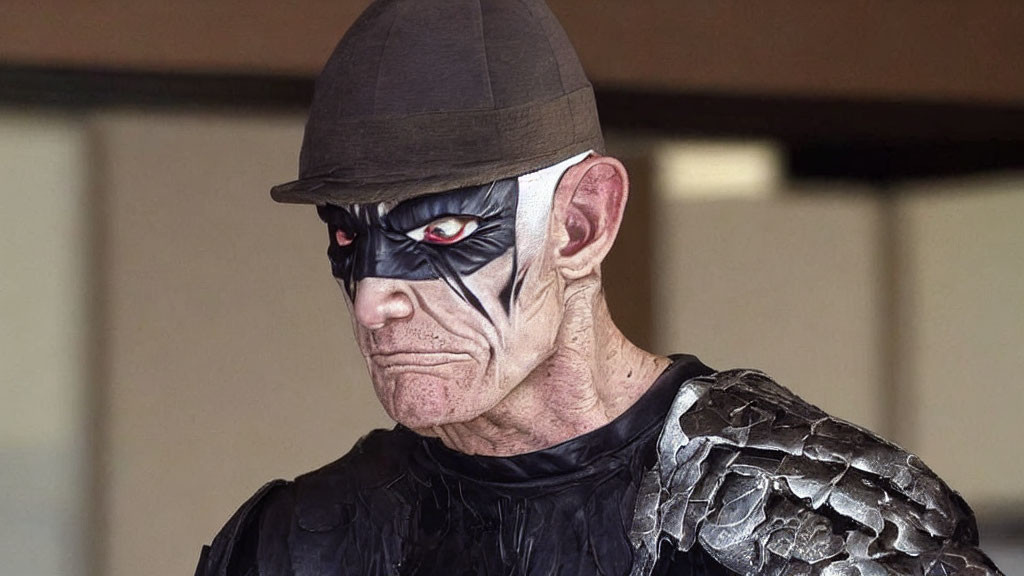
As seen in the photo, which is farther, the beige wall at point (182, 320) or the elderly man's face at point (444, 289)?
the beige wall at point (182, 320)

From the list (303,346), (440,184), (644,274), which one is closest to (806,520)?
(440,184)

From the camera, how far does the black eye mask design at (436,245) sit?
128cm

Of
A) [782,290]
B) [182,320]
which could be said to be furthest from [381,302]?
[782,290]

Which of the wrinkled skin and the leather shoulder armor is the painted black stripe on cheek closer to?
the wrinkled skin

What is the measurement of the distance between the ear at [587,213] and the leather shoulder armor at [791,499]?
5.2 inches

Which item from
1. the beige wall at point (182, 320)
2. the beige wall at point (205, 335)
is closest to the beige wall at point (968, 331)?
the beige wall at point (182, 320)

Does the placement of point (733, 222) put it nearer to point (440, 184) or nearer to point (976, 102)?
point (976, 102)

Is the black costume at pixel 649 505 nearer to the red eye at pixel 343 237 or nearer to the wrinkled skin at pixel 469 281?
the wrinkled skin at pixel 469 281

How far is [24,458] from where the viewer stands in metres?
2.67

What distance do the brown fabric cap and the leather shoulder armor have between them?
9.7 inches

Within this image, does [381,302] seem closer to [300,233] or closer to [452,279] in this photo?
[452,279]

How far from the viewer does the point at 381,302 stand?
1.28 m

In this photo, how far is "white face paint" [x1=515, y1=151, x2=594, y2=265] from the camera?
129 cm

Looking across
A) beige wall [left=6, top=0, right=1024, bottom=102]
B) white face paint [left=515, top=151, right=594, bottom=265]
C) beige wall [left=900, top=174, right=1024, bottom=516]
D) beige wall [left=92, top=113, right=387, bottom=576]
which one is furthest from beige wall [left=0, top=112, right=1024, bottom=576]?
white face paint [left=515, top=151, right=594, bottom=265]
